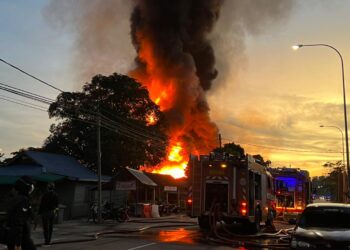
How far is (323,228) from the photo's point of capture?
Answer: 10.8 metres

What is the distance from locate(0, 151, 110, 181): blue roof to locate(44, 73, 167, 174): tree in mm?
11348

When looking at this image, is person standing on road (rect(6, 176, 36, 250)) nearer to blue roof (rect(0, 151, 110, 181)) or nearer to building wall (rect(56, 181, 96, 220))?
blue roof (rect(0, 151, 110, 181))

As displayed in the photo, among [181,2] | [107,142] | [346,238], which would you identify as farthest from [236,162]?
[181,2]

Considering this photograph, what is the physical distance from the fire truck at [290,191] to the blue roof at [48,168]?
12775 millimetres

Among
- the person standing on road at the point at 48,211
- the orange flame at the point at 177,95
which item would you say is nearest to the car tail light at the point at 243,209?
the person standing on road at the point at 48,211

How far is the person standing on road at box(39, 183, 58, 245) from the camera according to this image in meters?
14.8

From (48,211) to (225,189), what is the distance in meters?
7.51

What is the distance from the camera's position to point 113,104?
5384 centimetres

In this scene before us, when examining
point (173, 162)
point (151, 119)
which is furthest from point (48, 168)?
point (173, 162)

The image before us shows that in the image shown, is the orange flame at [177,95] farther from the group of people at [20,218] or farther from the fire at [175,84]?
the group of people at [20,218]

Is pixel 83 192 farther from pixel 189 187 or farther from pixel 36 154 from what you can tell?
pixel 189 187

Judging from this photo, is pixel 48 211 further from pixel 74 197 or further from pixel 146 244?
pixel 74 197

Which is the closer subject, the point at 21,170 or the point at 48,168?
the point at 21,170

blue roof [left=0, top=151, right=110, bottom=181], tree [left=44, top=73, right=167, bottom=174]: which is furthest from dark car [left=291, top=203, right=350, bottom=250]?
tree [left=44, top=73, right=167, bottom=174]
